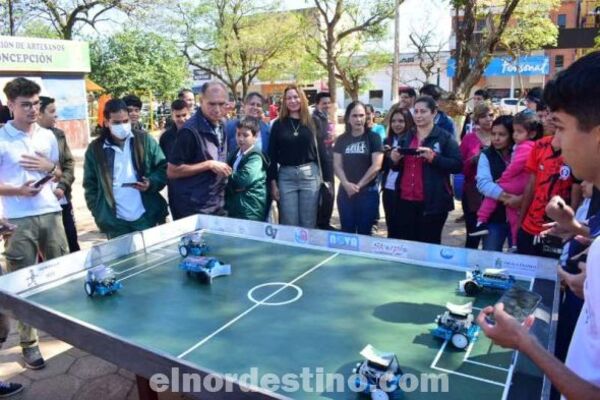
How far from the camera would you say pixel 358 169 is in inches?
191

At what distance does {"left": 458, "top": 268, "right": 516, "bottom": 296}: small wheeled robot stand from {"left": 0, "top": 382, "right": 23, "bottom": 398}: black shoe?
270cm

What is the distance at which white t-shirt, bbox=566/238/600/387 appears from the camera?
1.14 m

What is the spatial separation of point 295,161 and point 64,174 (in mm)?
1963

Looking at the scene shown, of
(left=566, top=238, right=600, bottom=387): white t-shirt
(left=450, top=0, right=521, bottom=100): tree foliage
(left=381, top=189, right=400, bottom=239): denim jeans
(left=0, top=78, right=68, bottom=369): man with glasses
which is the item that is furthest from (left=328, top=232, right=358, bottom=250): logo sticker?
(left=450, top=0, right=521, bottom=100): tree foliage

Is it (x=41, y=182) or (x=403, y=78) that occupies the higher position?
(x=403, y=78)

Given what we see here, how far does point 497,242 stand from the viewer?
427 centimetres

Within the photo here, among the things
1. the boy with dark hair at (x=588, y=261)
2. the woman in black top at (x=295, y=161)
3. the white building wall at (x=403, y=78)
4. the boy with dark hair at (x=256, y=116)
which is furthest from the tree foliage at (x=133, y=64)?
the boy with dark hair at (x=588, y=261)

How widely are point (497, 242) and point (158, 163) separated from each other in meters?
2.88

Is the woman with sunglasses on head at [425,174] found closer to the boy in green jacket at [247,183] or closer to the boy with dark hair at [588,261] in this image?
the boy in green jacket at [247,183]

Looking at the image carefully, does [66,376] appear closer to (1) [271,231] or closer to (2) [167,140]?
(1) [271,231]

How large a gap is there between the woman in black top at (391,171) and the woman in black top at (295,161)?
24.6 inches

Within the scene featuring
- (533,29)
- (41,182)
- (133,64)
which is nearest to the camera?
(41,182)

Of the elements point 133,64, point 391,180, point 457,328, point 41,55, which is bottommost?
point 457,328

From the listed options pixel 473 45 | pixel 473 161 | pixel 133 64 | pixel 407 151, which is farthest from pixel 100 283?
pixel 133 64
